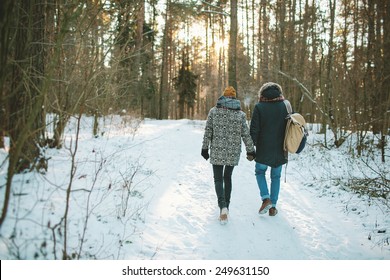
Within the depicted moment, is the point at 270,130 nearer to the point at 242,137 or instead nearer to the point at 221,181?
the point at 242,137

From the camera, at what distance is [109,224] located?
314 cm

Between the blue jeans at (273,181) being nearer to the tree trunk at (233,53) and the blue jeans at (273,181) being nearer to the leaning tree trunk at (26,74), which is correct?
the leaning tree trunk at (26,74)

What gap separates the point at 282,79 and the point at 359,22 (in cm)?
494

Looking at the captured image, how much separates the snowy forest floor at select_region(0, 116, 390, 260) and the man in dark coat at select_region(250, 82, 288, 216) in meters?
0.73

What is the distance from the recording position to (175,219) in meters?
3.70

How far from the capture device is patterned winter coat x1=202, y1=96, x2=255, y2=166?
3.68 metres

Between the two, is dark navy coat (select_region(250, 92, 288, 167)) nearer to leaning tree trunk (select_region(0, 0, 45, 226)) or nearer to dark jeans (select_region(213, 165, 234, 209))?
dark jeans (select_region(213, 165, 234, 209))

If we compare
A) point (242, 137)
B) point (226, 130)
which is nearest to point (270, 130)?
point (242, 137)

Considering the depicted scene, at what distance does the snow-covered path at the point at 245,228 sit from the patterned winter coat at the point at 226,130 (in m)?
0.94

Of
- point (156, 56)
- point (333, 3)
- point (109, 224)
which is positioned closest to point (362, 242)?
point (109, 224)

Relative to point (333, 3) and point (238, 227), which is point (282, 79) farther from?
point (238, 227)

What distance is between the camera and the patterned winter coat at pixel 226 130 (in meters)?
3.68

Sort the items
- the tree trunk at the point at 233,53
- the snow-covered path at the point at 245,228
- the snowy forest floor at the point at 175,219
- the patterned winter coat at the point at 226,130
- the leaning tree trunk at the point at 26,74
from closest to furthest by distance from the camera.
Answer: the snowy forest floor at the point at 175,219 → the leaning tree trunk at the point at 26,74 → the snow-covered path at the point at 245,228 → the patterned winter coat at the point at 226,130 → the tree trunk at the point at 233,53

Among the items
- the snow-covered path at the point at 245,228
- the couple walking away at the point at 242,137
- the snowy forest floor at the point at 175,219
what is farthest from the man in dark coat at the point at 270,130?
the snowy forest floor at the point at 175,219
